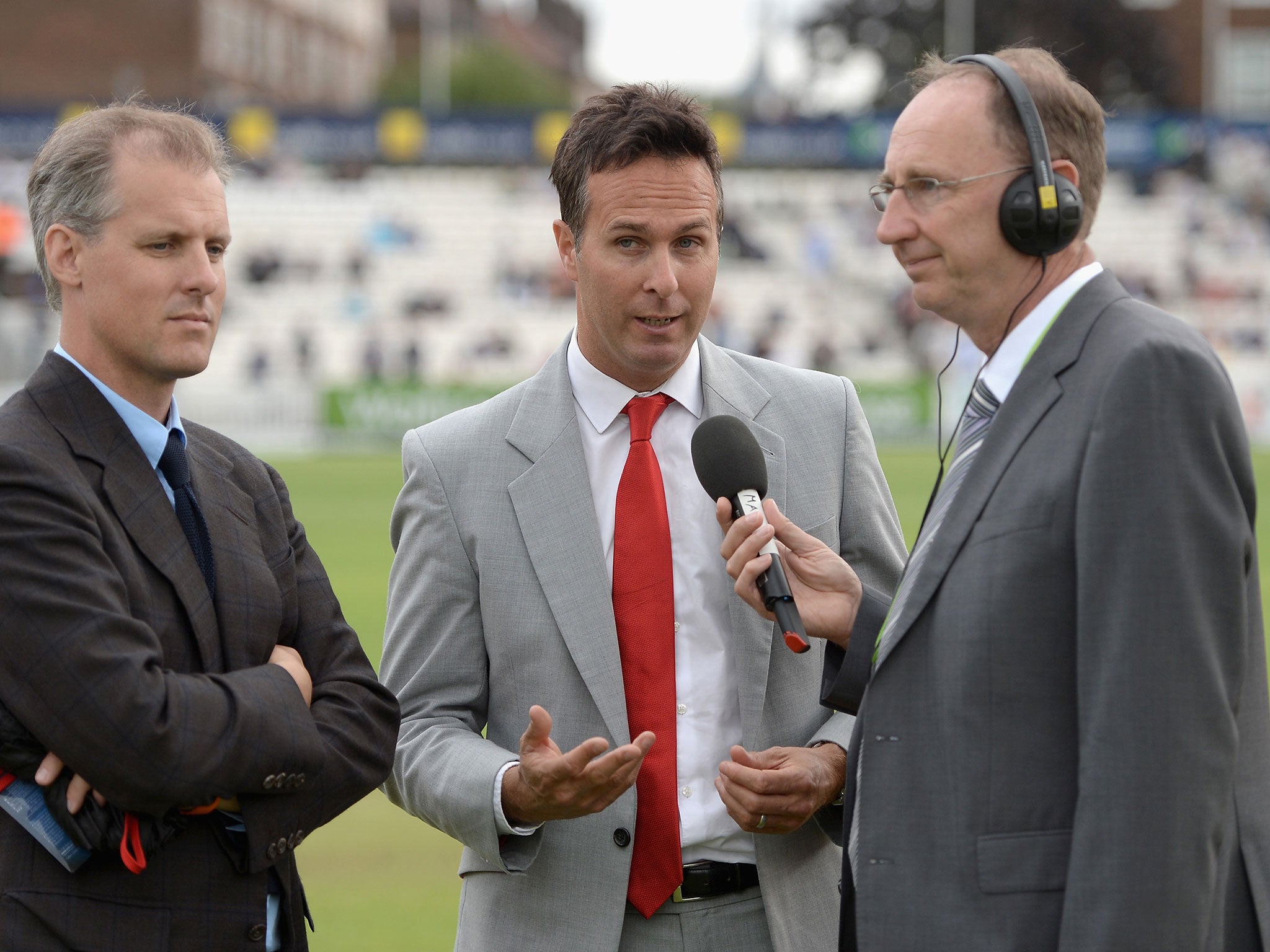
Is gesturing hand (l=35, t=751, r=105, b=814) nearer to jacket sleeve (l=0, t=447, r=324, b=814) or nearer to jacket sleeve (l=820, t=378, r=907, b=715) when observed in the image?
jacket sleeve (l=0, t=447, r=324, b=814)

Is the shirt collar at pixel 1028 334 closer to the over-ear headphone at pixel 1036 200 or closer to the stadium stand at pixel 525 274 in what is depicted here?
the over-ear headphone at pixel 1036 200

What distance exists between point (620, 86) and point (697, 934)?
183cm

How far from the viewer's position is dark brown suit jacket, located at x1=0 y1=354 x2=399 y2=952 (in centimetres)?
251

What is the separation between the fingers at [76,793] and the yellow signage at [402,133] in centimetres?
4118

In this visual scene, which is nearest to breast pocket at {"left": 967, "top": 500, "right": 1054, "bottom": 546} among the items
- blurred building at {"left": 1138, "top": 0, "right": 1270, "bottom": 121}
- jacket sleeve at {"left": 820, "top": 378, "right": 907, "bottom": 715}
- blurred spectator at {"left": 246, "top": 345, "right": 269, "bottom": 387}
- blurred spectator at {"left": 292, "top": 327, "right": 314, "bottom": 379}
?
jacket sleeve at {"left": 820, "top": 378, "right": 907, "bottom": 715}

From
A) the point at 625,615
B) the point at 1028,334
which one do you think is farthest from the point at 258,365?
the point at 1028,334

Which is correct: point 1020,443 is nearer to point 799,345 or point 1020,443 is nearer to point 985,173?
point 985,173

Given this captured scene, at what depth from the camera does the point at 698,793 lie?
10.3ft

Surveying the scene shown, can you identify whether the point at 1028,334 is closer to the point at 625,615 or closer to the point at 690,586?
the point at 690,586

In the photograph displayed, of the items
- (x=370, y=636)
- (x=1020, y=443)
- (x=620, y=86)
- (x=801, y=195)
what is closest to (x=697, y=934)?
(x=1020, y=443)

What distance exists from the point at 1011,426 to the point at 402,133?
41461mm

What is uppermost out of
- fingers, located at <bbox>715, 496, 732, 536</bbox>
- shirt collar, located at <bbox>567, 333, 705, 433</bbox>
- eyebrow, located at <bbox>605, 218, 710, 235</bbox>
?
eyebrow, located at <bbox>605, 218, 710, 235</bbox>

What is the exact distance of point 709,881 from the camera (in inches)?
123

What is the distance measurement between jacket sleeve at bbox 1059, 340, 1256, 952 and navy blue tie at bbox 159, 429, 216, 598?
1.60 meters
